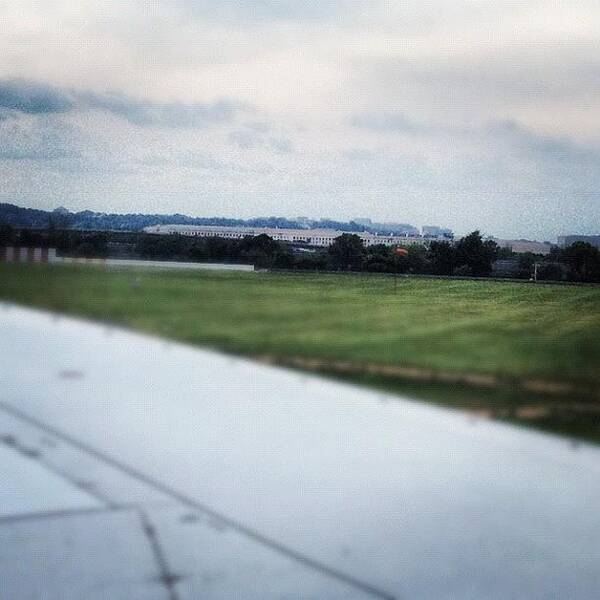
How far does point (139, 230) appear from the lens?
9.30ft

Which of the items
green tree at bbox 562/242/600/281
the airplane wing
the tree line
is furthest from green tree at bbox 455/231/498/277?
the airplane wing

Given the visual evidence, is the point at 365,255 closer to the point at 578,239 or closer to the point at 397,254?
the point at 397,254

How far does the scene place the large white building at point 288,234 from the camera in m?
2.56

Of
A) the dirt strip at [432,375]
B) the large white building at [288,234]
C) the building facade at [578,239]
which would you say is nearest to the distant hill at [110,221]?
the large white building at [288,234]

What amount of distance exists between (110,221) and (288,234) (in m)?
0.61

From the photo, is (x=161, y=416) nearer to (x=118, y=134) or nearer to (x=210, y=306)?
(x=210, y=306)

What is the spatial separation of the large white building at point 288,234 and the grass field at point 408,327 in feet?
0.35

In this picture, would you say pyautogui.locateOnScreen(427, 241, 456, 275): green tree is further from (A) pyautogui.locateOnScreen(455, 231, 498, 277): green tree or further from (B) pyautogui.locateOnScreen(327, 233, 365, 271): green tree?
(B) pyautogui.locateOnScreen(327, 233, 365, 271): green tree

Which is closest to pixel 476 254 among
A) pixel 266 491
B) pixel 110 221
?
pixel 266 491

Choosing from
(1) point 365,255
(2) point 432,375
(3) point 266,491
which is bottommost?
(3) point 266,491

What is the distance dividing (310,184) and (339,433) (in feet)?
2.45

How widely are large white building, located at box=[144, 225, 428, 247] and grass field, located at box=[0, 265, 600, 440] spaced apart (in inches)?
4.2

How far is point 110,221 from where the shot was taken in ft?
9.45

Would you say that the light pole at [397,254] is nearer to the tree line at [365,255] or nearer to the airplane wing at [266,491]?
the tree line at [365,255]
